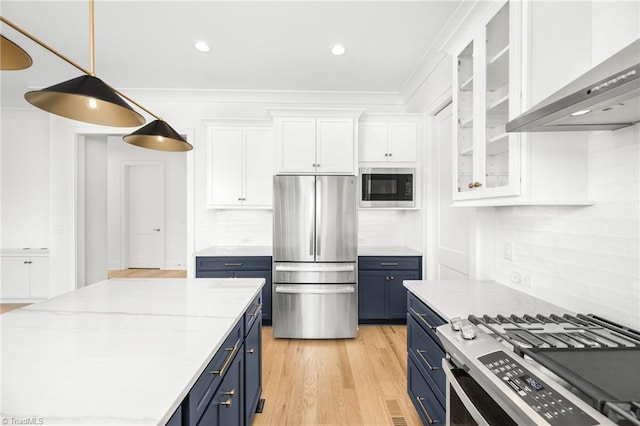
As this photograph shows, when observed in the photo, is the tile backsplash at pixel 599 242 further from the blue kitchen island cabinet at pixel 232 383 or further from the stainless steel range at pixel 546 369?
the blue kitchen island cabinet at pixel 232 383

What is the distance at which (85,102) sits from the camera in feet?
4.21

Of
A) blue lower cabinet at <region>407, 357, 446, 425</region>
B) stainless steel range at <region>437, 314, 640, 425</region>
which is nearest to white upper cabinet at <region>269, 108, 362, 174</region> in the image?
blue lower cabinet at <region>407, 357, 446, 425</region>

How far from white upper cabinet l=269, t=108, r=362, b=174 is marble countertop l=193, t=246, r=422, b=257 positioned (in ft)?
3.38

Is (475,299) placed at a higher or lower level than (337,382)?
higher

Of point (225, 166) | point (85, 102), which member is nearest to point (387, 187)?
point (225, 166)

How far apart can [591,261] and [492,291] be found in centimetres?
56

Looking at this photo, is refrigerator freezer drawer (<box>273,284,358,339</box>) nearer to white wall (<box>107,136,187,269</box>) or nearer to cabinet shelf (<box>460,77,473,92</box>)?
cabinet shelf (<box>460,77,473,92</box>)

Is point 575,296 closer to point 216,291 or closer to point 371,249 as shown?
point 216,291

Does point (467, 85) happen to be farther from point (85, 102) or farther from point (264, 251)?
point (264, 251)

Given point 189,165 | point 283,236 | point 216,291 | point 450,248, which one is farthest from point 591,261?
point 189,165

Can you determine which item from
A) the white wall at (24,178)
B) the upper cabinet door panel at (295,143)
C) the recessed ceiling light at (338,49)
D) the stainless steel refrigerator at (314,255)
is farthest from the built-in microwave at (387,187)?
the white wall at (24,178)

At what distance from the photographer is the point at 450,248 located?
3.11 m

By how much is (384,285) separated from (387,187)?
3.86 feet

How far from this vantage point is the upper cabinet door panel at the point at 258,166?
379cm
